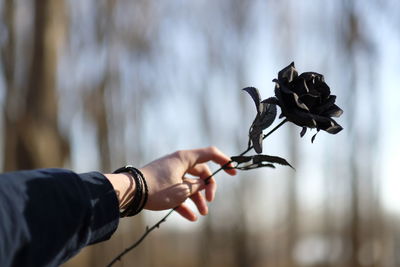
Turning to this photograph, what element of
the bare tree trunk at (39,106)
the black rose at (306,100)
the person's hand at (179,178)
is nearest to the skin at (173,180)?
the person's hand at (179,178)

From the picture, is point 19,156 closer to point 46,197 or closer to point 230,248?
point 46,197

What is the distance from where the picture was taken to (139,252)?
36.4 ft

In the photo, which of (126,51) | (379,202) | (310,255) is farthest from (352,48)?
(310,255)

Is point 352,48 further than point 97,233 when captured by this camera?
Yes

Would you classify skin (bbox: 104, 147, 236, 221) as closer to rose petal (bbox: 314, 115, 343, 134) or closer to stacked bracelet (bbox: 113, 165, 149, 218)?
stacked bracelet (bbox: 113, 165, 149, 218)

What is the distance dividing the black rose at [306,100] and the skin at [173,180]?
0.21m

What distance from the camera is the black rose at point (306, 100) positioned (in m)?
0.82

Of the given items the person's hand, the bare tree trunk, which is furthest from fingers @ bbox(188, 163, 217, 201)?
the bare tree trunk

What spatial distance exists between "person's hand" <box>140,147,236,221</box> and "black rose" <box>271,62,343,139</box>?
0.66 feet

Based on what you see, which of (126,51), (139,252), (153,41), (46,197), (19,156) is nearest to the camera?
(46,197)

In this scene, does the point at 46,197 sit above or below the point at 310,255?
above

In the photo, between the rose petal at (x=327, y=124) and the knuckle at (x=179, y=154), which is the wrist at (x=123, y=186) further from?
the rose petal at (x=327, y=124)

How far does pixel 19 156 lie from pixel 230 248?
9234 mm

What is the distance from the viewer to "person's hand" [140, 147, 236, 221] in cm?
96
